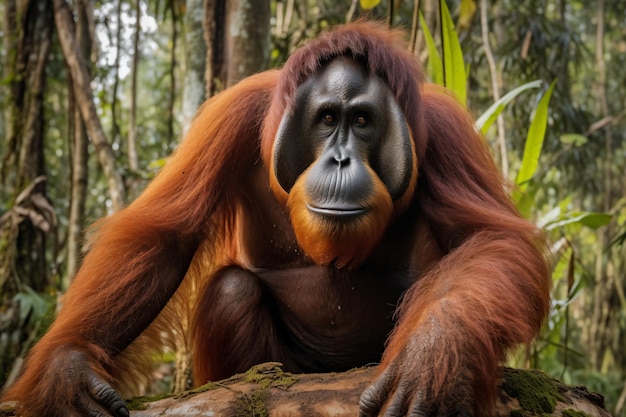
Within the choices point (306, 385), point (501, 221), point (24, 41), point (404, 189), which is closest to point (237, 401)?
point (306, 385)

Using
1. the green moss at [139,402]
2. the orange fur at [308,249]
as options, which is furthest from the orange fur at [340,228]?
the green moss at [139,402]

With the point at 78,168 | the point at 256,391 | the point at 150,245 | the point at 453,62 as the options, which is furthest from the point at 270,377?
the point at 78,168

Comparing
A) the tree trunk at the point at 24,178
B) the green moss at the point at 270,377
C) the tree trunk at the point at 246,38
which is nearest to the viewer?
the green moss at the point at 270,377

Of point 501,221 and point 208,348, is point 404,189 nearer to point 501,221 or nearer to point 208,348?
point 501,221

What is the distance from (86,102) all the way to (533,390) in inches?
136

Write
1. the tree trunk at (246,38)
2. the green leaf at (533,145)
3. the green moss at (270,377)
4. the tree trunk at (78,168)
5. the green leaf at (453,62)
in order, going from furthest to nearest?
the tree trunk at (78,168) → the green leaf at (533,145) → the green leaf at (453,62) → the tree trunk at (246,38) → the green moss at (270,377)

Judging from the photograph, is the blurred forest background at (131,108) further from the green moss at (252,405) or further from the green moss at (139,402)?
the green moss at (139,402)

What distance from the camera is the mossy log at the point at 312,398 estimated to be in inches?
91.3

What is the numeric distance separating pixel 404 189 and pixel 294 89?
572 millimetres

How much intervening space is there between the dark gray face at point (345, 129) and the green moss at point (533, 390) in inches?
31.8

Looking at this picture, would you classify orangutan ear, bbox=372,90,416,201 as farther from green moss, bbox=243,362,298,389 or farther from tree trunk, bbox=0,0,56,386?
tree trunk, bbox=0,0,56,386

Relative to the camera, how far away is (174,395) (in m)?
2.50

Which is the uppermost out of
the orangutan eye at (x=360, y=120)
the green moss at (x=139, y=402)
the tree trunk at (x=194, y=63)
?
the tree trunk at (x=194, y=63)

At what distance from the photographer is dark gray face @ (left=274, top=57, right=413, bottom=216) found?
9.25 feet
